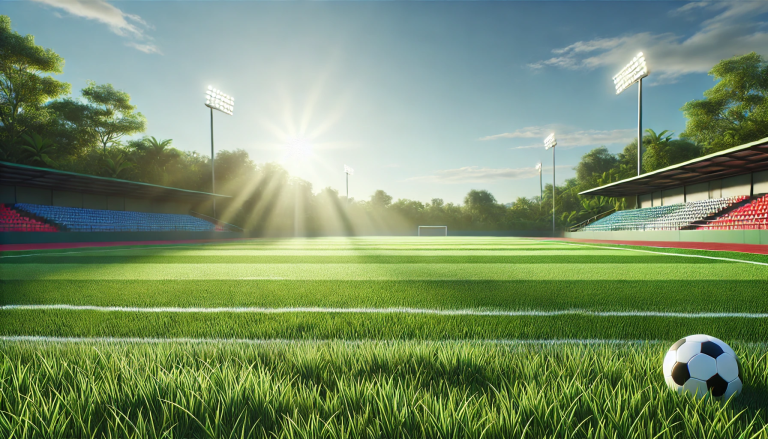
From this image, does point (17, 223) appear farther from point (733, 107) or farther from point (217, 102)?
point (733, 107)

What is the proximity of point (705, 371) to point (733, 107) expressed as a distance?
48.6 meters

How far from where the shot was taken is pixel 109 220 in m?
25.3

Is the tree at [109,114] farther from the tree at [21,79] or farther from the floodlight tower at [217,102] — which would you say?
the floodlight tower at [217,102]

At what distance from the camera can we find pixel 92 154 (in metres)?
40.1

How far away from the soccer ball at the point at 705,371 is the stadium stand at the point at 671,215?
23282 mm

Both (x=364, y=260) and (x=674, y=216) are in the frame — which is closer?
(x=364, y=260)

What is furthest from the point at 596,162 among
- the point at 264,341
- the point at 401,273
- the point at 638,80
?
the point at 264,341

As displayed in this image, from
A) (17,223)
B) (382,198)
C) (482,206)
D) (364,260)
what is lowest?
(364,260)

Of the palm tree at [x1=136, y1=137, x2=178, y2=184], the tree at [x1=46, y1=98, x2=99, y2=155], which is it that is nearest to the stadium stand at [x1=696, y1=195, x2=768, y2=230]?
the palm tree at [x1=136, y1=137, x2=178, y2=184]

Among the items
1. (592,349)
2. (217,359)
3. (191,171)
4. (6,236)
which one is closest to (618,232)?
(592,349)

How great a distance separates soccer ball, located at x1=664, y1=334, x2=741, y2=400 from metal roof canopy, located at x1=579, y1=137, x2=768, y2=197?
58.6 ft

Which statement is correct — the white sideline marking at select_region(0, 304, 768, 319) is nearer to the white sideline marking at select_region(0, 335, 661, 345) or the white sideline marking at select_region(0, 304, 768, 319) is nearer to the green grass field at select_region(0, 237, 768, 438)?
the green grass field at select_region(0, 237, 768, 438)

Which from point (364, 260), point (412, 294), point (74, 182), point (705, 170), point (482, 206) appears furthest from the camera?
point (482, 206)

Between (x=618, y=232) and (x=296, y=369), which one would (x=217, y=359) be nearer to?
(x=296, y=369)
